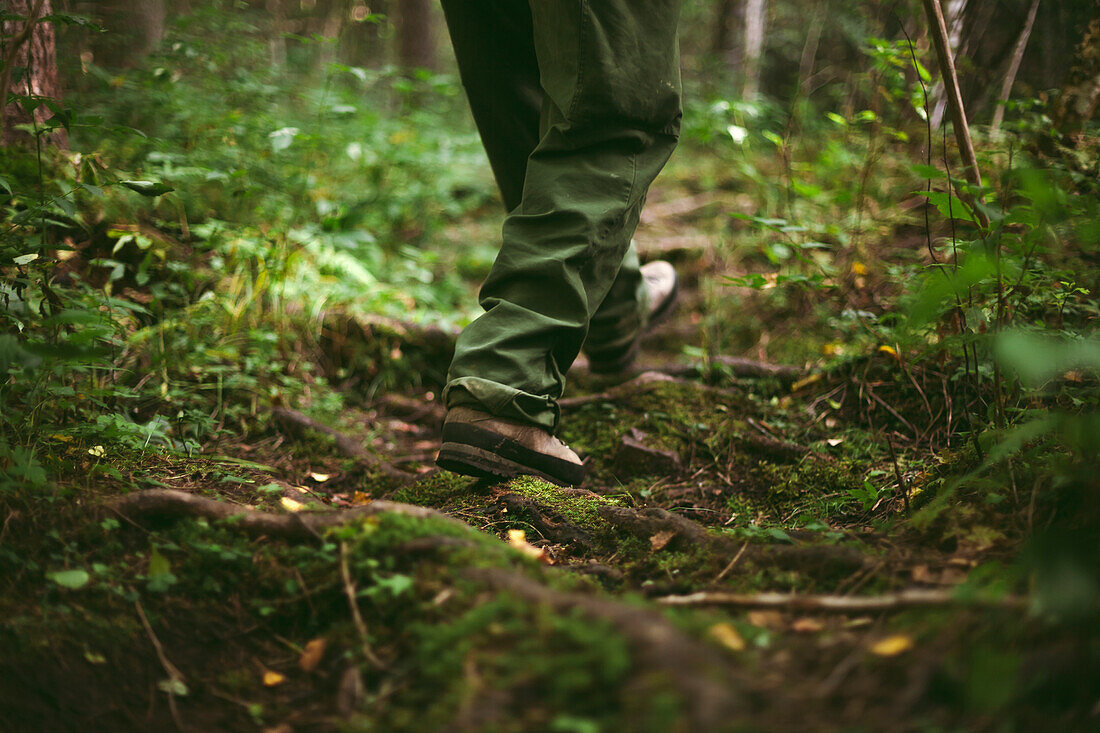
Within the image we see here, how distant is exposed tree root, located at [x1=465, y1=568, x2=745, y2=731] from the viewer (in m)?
0.72

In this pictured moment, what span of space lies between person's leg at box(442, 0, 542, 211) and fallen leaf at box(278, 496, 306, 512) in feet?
4.45

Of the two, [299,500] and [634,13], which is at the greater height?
[634,13]

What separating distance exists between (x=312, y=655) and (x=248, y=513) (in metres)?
0.36

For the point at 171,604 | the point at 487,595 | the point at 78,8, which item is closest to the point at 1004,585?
the point at 487,595

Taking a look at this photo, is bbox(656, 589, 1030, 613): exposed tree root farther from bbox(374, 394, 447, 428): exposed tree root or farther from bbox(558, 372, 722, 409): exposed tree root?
bbox(374, 394, 447, 428): exposed tree root

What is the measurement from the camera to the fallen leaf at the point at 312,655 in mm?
1098

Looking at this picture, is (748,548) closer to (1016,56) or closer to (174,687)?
(174,687)

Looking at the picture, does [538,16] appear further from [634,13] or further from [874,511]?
[874,511]

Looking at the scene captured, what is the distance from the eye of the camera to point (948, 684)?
0.77 meters

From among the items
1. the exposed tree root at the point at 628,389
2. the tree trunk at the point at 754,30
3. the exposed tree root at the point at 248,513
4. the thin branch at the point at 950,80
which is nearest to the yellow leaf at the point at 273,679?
the exposed tree root at the point at 248,513

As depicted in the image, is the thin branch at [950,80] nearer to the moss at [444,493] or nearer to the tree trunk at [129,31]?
the moss at [444,493]

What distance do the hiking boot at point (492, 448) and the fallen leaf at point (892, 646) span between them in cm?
105

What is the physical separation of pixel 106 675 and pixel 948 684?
128 cm

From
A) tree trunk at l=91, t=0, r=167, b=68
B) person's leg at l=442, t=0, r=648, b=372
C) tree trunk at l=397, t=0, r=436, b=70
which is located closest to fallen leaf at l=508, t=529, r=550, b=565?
person's leg at l=442, t=0, r=648, b=372
